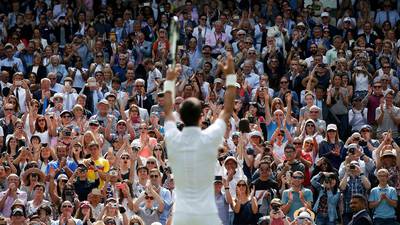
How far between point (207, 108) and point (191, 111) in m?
11.8

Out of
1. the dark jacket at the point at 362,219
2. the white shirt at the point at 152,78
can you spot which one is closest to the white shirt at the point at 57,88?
the white shirt at the point at 152,78

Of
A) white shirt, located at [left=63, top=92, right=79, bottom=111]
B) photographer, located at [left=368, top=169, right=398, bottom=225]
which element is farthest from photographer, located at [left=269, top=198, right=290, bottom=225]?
white shirt, located at [left=63, top=92, right=79, bottom=111]

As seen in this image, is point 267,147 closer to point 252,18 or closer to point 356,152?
point 356,152

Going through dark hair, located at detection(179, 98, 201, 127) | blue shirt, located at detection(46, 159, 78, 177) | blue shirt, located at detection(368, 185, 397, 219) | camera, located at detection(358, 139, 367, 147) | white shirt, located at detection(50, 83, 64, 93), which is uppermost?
dark hair, located at detection(179, 98, 201, 127)

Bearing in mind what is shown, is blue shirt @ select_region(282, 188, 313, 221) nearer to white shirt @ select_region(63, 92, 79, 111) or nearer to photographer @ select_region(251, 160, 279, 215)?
photographer @ select_region(251, 160, 279, 215)

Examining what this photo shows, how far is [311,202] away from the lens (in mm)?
18922

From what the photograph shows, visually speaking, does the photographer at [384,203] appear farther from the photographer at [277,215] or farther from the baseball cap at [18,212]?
the baseball cap at [18,212]

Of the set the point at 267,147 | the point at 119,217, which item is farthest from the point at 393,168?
the point at 119,217

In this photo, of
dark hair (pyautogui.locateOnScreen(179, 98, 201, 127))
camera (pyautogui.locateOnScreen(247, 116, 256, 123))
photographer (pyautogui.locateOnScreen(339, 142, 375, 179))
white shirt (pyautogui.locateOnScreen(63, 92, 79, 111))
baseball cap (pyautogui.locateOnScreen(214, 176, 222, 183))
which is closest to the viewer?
dark hair (pyautogui.locateOnScreen(179, 98, 201, 127))

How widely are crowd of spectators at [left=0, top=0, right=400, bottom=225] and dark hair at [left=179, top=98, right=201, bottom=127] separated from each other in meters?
6.84

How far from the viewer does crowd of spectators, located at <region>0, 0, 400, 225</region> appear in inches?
743

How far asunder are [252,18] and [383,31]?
2.97 meters

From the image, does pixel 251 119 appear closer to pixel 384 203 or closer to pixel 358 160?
pixel 358 160

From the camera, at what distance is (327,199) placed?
19.0m
